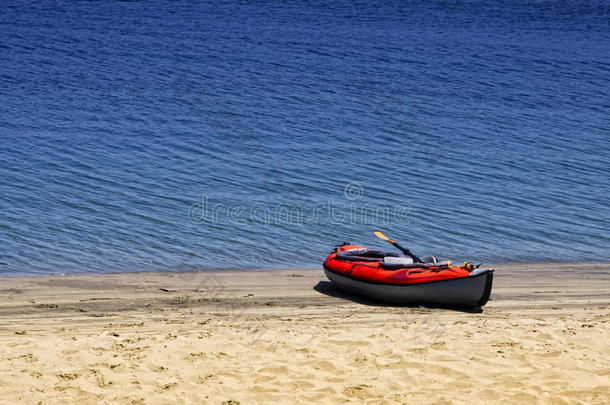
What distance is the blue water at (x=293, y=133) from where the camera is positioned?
51.8ft

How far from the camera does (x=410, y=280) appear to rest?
36.7 ft

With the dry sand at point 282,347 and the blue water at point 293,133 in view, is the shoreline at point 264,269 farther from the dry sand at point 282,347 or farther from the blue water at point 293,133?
the dry sand at point 282,347

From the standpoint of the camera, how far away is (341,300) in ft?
38.1

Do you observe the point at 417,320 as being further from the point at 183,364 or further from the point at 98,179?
the point at 98,179

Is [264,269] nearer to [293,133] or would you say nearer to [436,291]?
Answer: [436,291]

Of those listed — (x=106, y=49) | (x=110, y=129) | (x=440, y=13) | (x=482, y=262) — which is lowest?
(x=482, y=262)

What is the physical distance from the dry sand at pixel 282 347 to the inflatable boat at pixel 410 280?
273mm

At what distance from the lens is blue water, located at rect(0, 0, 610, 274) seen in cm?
1577

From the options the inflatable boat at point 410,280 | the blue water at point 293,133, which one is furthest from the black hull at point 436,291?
the blue water at point 293,133

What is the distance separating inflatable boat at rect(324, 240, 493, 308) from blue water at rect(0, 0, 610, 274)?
240cm

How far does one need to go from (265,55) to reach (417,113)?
8.75 meters

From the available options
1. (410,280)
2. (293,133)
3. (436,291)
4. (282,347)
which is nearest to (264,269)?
(410,280)

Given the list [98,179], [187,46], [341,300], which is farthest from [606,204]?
[187,46]

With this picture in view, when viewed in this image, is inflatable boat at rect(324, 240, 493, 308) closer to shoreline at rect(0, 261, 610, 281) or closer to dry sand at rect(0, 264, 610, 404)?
dry sand at rect(0, 264, 610, 404)
